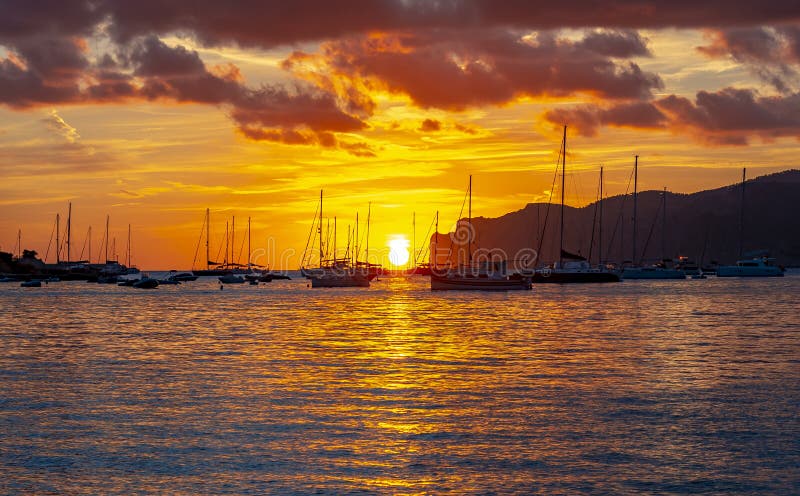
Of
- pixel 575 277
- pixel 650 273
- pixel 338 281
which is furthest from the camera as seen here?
pixel 650 273

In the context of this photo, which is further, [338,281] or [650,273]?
[650,273]

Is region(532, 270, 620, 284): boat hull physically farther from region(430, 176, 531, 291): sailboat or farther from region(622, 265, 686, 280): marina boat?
region(622, 265, 686, 280): marina boat

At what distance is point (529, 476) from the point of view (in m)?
19.2

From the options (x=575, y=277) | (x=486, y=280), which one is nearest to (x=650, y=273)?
(x=575, y=277)

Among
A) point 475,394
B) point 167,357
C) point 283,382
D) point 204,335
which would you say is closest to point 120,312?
point 204,335

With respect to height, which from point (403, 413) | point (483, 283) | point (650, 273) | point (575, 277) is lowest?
point (403, 413)

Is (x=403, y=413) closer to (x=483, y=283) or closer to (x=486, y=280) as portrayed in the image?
(x=486, y=280)

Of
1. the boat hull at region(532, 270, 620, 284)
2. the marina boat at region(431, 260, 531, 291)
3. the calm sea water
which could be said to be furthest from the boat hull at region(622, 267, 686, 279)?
the calm sea water

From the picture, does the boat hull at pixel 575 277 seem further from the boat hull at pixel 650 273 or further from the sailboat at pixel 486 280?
the boat hull at pixel 650 273

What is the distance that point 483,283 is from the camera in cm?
12900

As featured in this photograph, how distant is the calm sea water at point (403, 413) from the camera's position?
19.3 meters

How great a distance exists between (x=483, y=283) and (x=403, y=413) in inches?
4043

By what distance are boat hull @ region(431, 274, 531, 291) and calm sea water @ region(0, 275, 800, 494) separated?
71911mm

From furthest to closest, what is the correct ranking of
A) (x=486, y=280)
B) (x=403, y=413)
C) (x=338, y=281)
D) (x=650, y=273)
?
1. (x=650, y=273)
2. (x=338, y=281)
3. (x=486, y=280)
4. (x=403, y=413)
